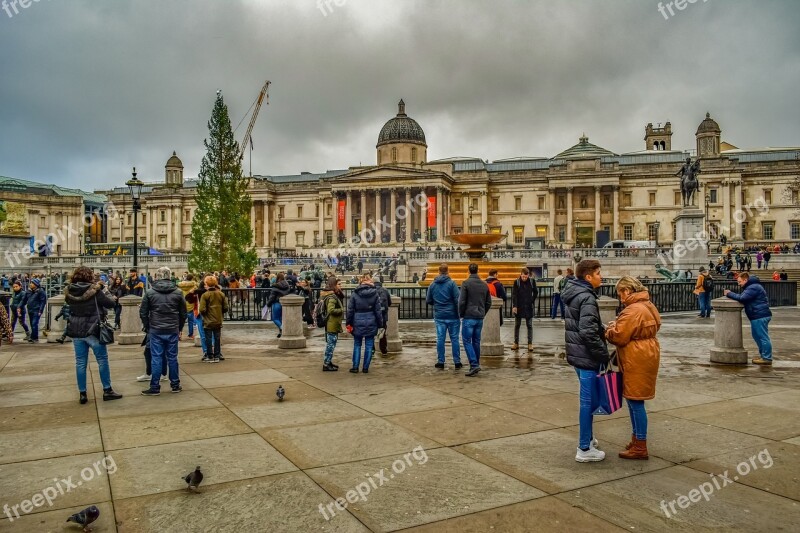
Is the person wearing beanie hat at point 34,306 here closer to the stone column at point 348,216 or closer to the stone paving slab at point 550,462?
the stone paving slab at point 550,462

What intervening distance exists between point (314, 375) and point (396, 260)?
147ft

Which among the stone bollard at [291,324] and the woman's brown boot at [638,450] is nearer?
the woman's brown boot at [638,450]

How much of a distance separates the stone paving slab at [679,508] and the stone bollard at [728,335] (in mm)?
7492

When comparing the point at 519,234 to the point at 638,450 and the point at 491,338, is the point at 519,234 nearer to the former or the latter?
the point at 491,338

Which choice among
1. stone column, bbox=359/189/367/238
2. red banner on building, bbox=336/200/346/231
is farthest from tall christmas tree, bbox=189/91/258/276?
red banner on building, bbox=336/200/346/231

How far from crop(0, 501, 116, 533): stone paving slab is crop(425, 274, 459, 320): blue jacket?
796cm

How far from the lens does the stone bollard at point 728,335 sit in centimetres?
1266

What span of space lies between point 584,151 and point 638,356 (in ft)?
→ 310

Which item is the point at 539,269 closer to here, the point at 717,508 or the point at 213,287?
the point at 213,287

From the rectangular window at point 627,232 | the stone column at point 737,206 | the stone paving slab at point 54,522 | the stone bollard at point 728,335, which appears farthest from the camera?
the rectangular window at point 627,232

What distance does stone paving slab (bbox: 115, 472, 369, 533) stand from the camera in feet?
16.4

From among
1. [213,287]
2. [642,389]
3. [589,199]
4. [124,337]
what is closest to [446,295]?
[213,287]

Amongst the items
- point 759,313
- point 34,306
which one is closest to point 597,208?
point 759,313

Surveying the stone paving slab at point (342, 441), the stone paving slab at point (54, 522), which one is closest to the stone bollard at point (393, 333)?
the stone paving slab at point (342, 441)
